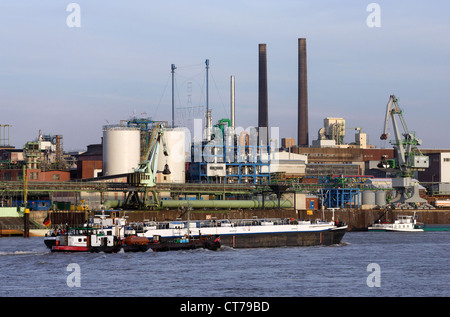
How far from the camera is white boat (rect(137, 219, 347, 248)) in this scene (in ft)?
290

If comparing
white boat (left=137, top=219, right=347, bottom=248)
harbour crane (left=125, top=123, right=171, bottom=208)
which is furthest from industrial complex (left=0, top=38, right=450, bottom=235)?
white boat (left=137, top=219, right=347, bottom=248)

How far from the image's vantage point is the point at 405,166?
15488 centimetres

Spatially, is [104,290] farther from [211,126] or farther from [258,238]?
[211,126]

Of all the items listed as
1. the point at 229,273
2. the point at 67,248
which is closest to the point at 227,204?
the point at 67,248

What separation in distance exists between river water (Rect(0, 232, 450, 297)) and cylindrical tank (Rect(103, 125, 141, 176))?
215ft

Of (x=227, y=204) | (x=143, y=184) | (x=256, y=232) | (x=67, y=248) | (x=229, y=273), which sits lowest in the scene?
(x=229, y=273)

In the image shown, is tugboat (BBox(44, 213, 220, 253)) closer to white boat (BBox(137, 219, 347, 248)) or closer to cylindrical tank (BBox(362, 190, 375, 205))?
white boat (BBox(137, 219, 347, 248))

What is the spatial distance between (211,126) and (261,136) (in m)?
30.2

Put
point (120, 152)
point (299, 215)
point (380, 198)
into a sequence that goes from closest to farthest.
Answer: point (299, 215) → point (120, 152) → point (380, 198)

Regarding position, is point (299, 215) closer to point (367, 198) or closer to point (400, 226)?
point (400, 226)

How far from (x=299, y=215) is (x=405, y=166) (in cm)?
3368

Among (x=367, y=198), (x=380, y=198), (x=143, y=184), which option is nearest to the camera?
(x=143, y=184)

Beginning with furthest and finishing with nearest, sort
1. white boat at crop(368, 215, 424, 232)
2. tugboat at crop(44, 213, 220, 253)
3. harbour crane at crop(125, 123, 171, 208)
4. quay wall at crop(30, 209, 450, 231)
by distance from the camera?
white boat at crop(368, 215, 424, 232)
harbour crane at crop(125, 123, 171, 208)
quay wall at crop(30, 209, 450, 231)
tugboat at crop(44, 213, 220, 253)
